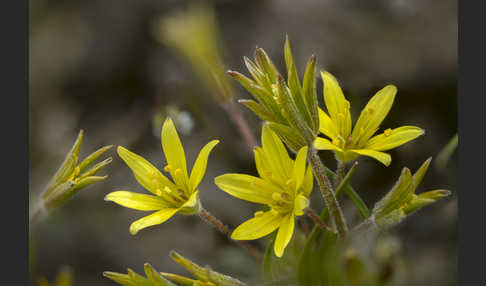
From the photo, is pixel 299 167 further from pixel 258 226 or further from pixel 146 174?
pixel 146 174

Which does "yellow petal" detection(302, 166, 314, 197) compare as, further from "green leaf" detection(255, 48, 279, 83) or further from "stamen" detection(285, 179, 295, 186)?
"green leaf" detection(255, 48, 279, 83)

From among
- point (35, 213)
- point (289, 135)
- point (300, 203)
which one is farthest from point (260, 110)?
point (35, 213)

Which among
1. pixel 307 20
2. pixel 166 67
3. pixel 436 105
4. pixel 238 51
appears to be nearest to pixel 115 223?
pixel 166 67

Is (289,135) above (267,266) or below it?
above

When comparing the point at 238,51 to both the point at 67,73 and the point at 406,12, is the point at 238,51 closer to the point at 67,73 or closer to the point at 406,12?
the point at 406,12

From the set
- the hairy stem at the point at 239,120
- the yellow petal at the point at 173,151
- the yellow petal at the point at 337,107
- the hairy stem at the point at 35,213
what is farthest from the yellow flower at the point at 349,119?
the hairy stem at the point at 35,213

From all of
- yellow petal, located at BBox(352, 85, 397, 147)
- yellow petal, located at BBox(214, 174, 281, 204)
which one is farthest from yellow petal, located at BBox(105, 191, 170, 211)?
yellow petal, located at BBox(352, 85, 397, 147)
